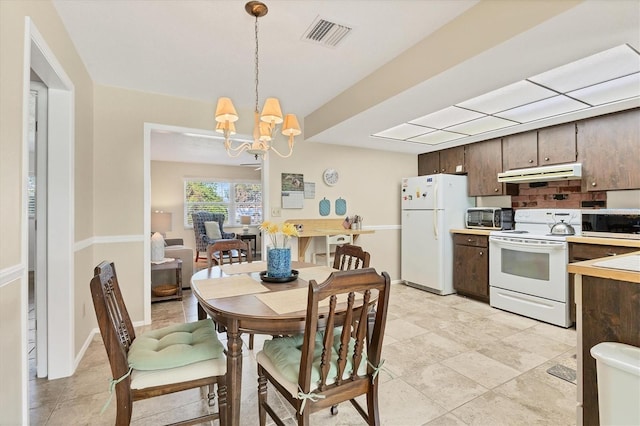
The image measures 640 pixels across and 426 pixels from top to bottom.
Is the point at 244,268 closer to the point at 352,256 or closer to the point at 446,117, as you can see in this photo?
the point at 352,256

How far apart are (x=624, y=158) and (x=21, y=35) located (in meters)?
4.66

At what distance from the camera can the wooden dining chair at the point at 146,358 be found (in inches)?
52.7

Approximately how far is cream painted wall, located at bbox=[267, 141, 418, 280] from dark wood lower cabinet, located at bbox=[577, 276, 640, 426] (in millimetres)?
3167

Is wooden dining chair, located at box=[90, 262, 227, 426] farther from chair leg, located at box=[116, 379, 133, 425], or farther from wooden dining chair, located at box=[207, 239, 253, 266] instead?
wooden dining chair, located at box=[207, 239, 253, 266]

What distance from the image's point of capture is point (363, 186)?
4.83m

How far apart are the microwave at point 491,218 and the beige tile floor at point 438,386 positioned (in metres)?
1.32

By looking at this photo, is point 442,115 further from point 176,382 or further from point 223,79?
point 176,382

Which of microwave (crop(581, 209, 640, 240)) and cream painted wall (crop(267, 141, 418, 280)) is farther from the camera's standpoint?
cream painted wall (crop(267, 141, 418, 280))

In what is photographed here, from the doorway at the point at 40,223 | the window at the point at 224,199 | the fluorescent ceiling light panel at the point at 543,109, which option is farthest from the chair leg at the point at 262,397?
the window at the point at 224,199

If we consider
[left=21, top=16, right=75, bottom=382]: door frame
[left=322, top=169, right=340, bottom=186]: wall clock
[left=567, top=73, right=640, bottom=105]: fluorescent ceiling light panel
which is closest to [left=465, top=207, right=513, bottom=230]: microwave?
[left=567, top=73, right=640, bottom=105]: fluorescent ceiling light panel

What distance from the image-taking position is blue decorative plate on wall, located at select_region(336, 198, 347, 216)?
4.57m

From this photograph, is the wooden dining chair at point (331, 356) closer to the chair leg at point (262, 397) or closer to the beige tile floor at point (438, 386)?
the chair leg at point (262, 397)

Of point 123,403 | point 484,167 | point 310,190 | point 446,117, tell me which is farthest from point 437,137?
point 123,403

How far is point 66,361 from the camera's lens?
2.30 metres
